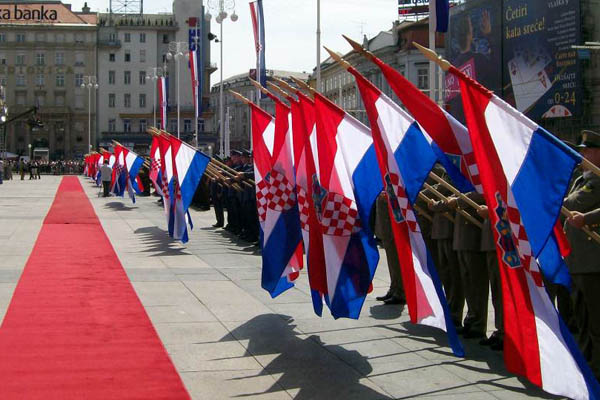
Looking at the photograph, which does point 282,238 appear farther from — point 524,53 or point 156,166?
point 524,53

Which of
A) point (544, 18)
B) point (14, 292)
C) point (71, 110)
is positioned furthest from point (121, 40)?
point (14, 292)

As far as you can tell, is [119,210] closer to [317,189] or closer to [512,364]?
[317,189]

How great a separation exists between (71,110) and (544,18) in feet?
253

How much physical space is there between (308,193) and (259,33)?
733 inches

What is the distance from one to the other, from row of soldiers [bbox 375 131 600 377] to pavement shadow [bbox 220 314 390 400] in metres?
1.48

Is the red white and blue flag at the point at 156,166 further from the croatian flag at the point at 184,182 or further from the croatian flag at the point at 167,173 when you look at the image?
the croatian flag at the point at 184,182

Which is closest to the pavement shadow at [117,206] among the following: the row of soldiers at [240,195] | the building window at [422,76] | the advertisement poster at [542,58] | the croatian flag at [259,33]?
the croatian flag at [259,33]

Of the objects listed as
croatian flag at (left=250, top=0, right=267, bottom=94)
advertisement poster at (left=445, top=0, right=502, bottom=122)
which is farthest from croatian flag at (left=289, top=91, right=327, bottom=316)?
advertisement poster at (left=445, top=0, right=502, bottom=122)

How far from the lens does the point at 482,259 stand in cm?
860

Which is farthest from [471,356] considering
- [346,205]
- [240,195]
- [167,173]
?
[167,173]

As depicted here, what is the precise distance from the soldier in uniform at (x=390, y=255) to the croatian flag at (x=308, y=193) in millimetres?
1431

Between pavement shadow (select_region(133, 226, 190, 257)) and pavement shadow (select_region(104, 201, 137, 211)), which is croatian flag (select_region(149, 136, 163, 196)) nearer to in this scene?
pavement shadow (select_region(133, 226, 190, 257))

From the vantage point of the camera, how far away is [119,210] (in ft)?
92.0

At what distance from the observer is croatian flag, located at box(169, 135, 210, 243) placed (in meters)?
17.2
